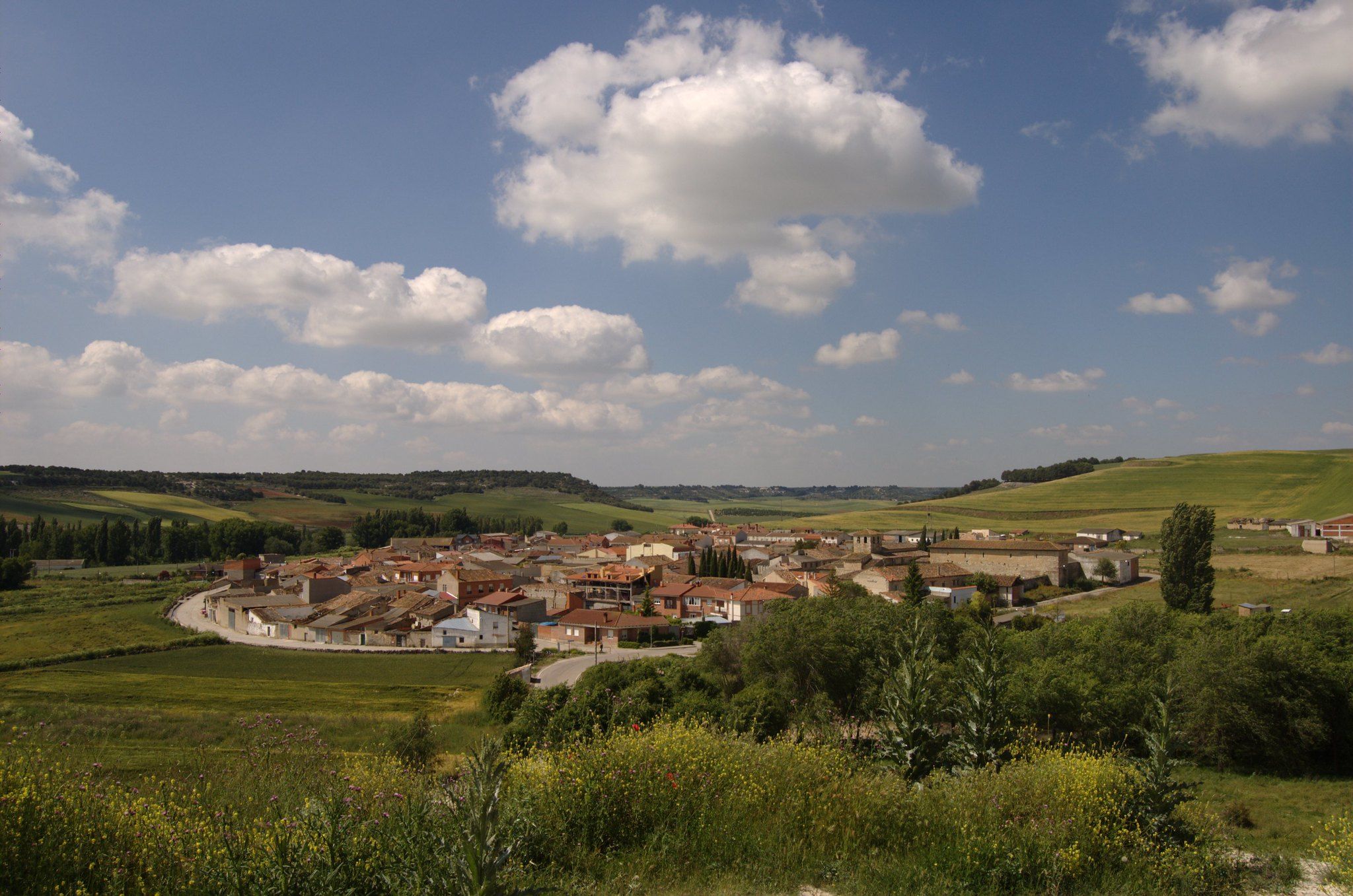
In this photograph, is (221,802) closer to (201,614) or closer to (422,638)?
(422,638)

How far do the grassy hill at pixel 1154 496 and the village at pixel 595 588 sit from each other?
1851 centimetres

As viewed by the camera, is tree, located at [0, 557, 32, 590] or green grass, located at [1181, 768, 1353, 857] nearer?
green grass, located at [1181, 768, 1353, 857]

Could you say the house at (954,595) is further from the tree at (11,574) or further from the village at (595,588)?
the tree at (11,574)

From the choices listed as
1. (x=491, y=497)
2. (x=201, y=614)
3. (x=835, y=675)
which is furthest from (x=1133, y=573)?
(x=491, y=497)

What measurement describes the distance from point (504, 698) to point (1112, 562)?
5172cm

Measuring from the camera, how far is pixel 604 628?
48.0 meters

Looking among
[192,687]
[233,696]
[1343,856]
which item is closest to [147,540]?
[192,687]

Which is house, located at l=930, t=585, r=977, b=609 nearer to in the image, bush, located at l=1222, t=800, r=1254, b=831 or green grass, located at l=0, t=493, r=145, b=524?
bush, located at l=1222, t=800, r=1254, b=831

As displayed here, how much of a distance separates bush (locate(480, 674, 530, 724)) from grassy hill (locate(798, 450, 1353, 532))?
3289 inches

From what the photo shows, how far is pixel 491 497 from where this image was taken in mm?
189125

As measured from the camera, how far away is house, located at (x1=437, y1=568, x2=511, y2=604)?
2378 inches

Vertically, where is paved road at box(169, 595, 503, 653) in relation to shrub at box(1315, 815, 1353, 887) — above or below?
below

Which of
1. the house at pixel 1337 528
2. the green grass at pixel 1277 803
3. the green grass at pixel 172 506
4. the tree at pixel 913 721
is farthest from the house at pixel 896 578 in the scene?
the green grass at pixel 172 506

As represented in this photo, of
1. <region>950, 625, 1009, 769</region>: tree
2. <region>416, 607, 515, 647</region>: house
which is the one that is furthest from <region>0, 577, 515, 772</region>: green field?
<region>950, 625, 1009, 769</region>: tree
